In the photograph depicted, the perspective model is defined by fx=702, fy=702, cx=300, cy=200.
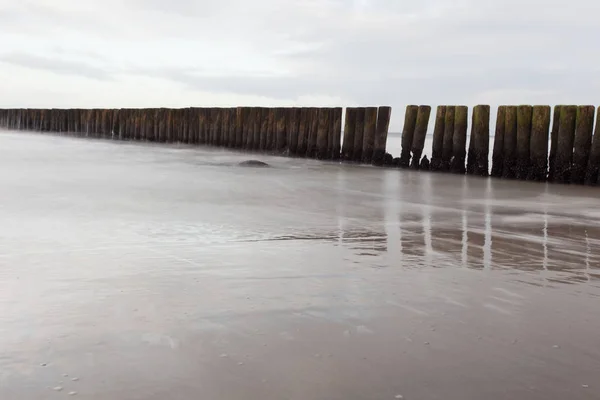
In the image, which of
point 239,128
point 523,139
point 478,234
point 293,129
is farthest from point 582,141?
point 239,128

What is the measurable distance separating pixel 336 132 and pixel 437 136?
2.79 m

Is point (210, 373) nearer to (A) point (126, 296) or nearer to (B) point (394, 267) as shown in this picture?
(A) point (126, 296)

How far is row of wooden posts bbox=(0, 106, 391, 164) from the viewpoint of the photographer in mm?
12953

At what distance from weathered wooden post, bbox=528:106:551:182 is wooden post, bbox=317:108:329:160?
4801 mm

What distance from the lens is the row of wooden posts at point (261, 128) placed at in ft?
42.5

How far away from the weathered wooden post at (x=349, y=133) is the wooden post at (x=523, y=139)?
3.69 meters

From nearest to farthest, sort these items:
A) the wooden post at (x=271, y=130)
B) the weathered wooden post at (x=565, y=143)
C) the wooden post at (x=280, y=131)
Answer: the weathered wooden post at (x=565, y=143)
the wooden post at (x=280, y=131)
the wooden post at (x=271, y=130)

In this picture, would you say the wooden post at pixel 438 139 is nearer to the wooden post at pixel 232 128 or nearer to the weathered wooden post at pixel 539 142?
the weathered wooden post at pixel 539 142

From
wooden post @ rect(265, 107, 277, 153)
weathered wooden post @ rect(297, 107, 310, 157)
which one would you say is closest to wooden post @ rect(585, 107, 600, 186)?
weathered wooden post @ rect(297, 107, 310, 157)

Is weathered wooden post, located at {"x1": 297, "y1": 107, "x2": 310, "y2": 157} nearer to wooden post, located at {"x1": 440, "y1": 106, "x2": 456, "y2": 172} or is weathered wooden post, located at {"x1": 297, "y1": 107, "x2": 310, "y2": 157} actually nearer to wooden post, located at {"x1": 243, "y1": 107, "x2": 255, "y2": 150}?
wooden post, located at {"x1": 243, "y1": 107, "x2": 255, "y2": 150}

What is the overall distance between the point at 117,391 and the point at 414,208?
4708 mm

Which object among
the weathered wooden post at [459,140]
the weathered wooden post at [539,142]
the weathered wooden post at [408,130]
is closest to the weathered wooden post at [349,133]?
the weathered wooden post at [408,130]

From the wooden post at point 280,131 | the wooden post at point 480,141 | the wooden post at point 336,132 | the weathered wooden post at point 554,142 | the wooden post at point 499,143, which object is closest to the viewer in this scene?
the weathered wooden post at point 554,142

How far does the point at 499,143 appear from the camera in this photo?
1052 centimetres
